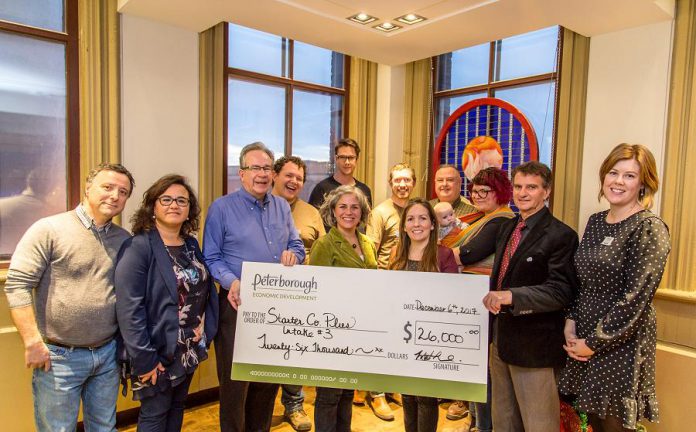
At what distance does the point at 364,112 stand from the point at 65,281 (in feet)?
9.37

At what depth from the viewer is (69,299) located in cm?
182

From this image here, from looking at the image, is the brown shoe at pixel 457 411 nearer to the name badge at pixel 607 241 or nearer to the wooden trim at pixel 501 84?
the name badge at pixel 607 241

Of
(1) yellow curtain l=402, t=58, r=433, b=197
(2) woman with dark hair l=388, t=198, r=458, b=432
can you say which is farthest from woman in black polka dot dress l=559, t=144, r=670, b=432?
(1) yellow curtain l=402, t=58, r=433, b=197

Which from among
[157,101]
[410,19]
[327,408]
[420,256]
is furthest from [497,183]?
[157,101]

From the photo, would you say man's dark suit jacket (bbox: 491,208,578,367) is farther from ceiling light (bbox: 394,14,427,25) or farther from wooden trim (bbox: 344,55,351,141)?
wooden trim (bbox: 344,55,351,141)

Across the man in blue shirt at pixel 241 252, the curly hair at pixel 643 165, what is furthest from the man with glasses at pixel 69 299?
the curly hair at pixel 643 165

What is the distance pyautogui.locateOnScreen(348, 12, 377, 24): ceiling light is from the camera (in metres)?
2.84

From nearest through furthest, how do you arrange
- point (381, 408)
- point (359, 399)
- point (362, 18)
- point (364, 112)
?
point (362, 18), point (381, 408), point (359, 399), point (364, 112)

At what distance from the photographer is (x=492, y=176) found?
251cm

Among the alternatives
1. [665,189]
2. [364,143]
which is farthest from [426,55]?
[665,189]

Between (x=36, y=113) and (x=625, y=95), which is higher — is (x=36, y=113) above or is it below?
below

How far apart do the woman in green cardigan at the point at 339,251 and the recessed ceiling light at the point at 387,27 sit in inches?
53.5

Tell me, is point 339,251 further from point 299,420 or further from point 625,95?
point 625,95

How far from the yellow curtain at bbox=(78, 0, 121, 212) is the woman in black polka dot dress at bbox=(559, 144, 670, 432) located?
2.60m
